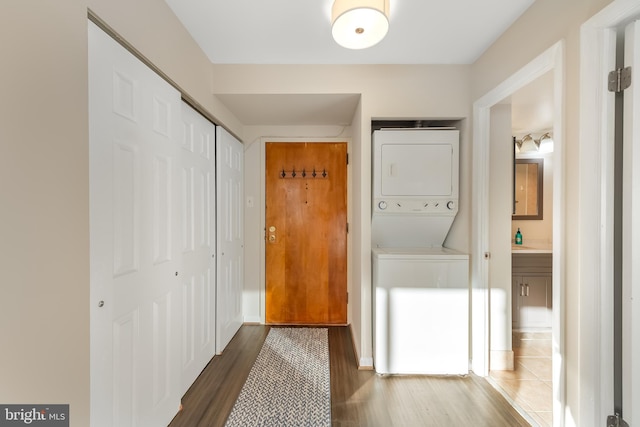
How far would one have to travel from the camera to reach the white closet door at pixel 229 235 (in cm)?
258

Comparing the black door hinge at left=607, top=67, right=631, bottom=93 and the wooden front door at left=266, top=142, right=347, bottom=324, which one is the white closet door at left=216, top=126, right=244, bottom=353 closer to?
the wooden front door at left=266, top=142, right=347, bottom=324

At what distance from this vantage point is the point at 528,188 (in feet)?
11.6

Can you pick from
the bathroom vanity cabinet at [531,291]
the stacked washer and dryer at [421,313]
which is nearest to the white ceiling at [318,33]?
the stacked washer and dryer at [421,313]

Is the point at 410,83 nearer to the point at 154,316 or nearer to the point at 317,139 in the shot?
the point at 317,139

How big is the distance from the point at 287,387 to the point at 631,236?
213 centimetres

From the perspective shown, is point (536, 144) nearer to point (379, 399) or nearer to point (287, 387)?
point (379, 399)

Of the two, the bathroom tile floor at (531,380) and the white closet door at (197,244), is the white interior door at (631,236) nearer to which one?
the bathroom tile floor at (531,380)

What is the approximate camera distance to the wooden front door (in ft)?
10.6

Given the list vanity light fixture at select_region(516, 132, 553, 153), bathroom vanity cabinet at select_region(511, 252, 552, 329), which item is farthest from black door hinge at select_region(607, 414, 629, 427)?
vanity light fixture at select_region(516, 132, 553, 153)

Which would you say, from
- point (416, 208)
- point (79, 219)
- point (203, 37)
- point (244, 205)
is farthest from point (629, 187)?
point (244, 205)

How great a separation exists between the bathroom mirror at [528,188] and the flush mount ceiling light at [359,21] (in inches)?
121

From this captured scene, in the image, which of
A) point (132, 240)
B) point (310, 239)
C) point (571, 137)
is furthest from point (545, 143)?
point (132, 240)

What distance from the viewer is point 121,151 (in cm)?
130

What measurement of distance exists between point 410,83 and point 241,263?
8.11ft
